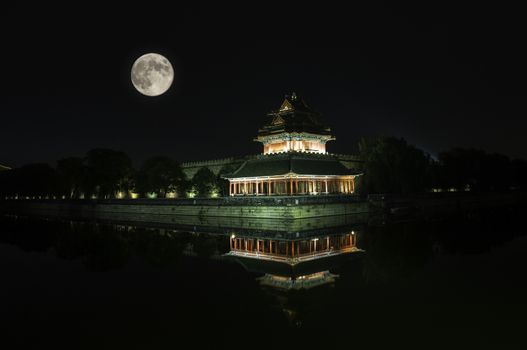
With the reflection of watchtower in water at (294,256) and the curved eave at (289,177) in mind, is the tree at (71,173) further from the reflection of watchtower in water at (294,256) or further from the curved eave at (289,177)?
the reflection of watchtower in water at (294,256)

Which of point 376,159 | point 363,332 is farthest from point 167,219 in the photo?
point 363,332

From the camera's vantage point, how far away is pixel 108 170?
60469 millimetres

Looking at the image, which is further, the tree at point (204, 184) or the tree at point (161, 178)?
the tree at point (161, 178)

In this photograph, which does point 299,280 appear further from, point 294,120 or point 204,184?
point 204,184

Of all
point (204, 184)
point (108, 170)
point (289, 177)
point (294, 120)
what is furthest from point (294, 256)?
point (108, 170)

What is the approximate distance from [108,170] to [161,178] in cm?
989

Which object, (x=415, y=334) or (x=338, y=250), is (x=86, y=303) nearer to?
(x=415, y=334)

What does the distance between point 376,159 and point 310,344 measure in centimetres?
4020

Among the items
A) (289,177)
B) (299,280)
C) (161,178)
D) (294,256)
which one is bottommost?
(299,280)

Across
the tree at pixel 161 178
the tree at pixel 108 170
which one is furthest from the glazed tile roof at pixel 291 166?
the tree at pixel 108 170

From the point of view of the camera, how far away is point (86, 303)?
1366 centimetres

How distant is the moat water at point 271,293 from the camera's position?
10227 mm

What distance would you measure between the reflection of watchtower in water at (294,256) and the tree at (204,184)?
25.6 metres

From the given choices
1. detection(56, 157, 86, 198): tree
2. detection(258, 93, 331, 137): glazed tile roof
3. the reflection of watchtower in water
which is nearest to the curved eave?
detection(258, 93, 331, 137): glazed tile roof
